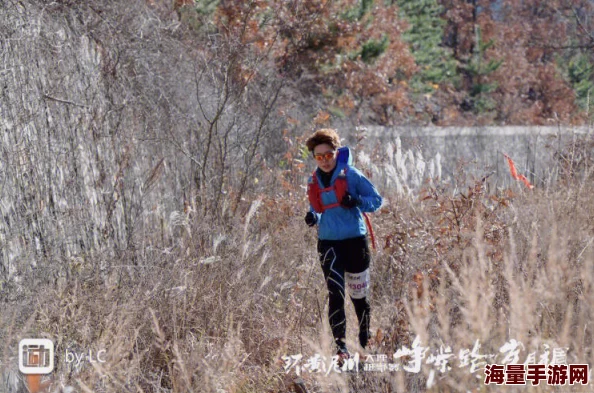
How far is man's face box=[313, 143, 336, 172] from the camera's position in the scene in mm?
4664

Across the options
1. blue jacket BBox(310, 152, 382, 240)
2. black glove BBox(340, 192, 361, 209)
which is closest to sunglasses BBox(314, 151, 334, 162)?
blue jacket BBox(310, 152, 382, 240)

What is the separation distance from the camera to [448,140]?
11781 mm

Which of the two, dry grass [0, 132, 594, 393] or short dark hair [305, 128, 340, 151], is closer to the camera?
dry grass [0, 132, 594, 393]

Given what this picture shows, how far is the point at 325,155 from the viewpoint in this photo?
467cm

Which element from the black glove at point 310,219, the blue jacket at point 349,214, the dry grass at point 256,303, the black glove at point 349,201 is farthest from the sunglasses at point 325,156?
the dry grass at point 256,303

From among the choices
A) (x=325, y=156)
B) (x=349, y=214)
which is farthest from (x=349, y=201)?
(x=325, y=156)

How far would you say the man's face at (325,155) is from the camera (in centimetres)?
466

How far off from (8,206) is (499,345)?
3202 millimetres

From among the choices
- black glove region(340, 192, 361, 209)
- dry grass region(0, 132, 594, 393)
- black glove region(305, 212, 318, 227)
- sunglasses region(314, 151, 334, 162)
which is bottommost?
dry grass region(0, 132, 594, 393)

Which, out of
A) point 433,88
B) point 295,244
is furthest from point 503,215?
point 433,88

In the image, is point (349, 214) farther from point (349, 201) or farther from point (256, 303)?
point (256, 303)

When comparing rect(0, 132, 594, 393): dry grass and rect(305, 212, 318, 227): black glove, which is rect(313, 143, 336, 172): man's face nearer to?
rect(305, 212, 318, 227): black glove

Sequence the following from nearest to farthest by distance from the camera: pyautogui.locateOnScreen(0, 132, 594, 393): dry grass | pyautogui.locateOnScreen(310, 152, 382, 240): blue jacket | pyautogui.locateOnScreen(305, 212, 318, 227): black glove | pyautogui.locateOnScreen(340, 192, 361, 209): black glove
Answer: pyautogui.locateOnScreen(0, 132, 594, 393): dry grass, pyautogui.locateOnScreen(340, 192, 361, 209): black glove, pyautogui.locateOnScreen(310, 152, 382, 240): blue jacket, pyautogui.locateOnScreen(305, 212, 318, 227): black glove

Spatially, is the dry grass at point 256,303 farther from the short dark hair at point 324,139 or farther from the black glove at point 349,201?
the short dark hair at point 324,139
